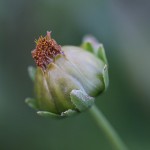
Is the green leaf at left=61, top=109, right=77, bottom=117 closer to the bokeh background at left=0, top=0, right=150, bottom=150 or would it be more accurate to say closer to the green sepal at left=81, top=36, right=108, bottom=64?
the green sepal at left=81, top=36, right=108, bottom=64

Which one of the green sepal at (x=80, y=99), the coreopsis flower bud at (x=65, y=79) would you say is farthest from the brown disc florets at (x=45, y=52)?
the green sepal at (x=80, y=99)

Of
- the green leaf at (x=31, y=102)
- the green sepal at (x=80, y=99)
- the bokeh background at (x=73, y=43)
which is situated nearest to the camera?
the green sepal at (x=80, y=99)

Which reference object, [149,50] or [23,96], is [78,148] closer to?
[23,96]

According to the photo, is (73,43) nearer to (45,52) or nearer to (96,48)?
(96,48)

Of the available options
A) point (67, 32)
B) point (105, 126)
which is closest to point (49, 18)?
point (67, 32)

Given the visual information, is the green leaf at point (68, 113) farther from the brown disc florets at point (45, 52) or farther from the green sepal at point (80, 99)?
the brown disc florets at point (45, 52)

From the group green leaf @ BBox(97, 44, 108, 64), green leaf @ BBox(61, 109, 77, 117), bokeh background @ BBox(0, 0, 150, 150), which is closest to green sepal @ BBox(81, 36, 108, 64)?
green leaf @ BBox(97, 44, 108, 64)
